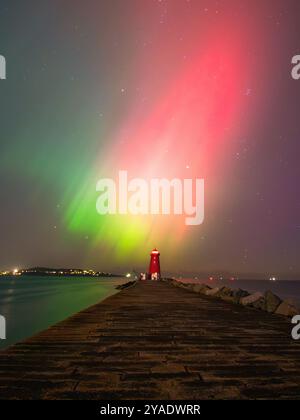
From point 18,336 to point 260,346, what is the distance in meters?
23.4

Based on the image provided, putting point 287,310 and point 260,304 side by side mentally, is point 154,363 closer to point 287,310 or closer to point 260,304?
point 287,310

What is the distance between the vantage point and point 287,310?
11.1m

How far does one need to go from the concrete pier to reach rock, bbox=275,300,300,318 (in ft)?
7.11

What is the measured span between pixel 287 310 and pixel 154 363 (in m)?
7.11

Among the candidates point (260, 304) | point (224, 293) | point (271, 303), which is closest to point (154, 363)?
point (271, 303)

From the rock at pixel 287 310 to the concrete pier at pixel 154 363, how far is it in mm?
2167

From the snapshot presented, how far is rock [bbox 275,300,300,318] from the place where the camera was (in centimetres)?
1069

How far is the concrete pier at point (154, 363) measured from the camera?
151 inches

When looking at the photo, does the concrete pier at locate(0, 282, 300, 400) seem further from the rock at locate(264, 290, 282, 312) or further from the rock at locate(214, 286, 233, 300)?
the rock at locate(214, 286, 233, 300)

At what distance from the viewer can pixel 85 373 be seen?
4.56m

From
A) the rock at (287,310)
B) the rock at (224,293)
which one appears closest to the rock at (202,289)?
the rock at (224,293)
